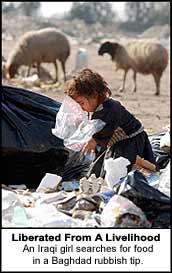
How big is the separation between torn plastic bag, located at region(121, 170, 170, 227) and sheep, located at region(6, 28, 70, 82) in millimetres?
13799

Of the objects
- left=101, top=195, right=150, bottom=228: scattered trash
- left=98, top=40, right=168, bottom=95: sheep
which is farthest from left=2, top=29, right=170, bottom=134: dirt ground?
left=101, top=195, right=150, bottom=228: scattered trash

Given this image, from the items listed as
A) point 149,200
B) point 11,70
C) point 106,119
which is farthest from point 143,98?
point 149,200

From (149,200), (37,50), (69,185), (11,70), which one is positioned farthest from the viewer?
(37,50)

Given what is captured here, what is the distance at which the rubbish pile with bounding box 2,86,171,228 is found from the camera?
3.98 m

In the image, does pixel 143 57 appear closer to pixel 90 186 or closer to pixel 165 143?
pixel 165 143

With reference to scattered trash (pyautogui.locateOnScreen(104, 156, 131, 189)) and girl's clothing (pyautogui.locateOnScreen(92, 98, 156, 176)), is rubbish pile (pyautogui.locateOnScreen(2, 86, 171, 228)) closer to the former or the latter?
scattered trash (pyautogui.locateOnScreen(104, 156, 131, 189))

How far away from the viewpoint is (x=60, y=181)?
16.1 ft

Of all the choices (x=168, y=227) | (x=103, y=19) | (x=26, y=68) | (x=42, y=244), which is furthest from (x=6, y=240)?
(x=103, y=19)

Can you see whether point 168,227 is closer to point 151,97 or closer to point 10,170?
point 10,170

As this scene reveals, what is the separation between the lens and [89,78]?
4.84 metres

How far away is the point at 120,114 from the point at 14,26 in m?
55.9

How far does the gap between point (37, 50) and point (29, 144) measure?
13.1 m

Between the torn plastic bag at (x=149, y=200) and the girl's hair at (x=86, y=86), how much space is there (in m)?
1.00

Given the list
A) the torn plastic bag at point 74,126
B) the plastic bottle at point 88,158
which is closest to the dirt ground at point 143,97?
the plastic bottle at point 88,158
